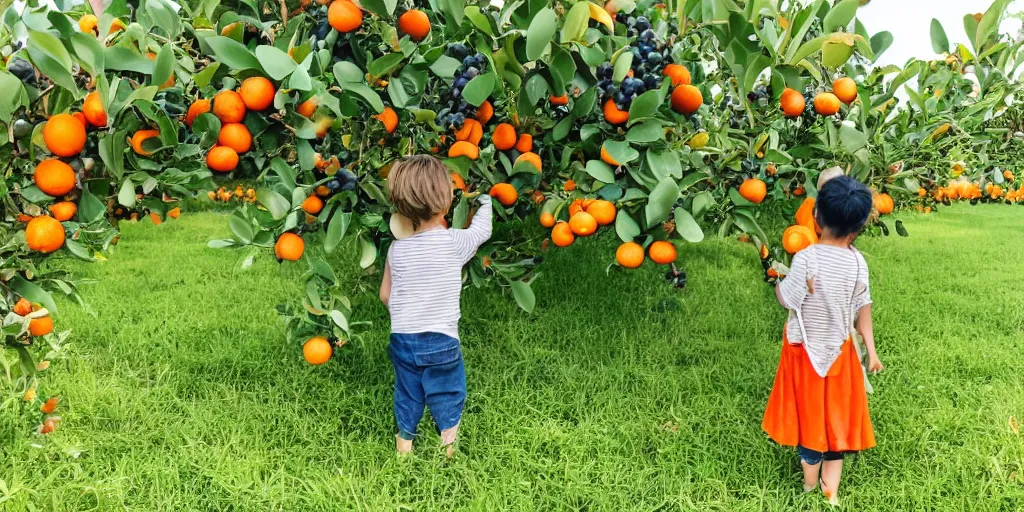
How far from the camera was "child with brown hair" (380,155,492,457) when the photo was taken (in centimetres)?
196

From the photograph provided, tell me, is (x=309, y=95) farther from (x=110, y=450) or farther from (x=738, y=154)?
(x=110, y=450)

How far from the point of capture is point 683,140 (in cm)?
169

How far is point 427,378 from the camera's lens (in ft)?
6.96

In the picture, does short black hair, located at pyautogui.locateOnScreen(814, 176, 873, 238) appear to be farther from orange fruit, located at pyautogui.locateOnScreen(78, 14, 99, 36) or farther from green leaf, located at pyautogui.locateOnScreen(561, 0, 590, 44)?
orange fruit, located at pyautogui.locateOnScreen(78, 14, 99, 36)

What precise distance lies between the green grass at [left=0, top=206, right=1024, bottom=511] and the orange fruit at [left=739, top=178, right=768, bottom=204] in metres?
0.95

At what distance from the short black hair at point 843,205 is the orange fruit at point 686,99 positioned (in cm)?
47

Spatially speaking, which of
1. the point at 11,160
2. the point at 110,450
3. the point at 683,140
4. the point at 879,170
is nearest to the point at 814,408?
the point at 879,170

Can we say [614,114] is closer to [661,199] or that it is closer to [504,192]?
[661,199]

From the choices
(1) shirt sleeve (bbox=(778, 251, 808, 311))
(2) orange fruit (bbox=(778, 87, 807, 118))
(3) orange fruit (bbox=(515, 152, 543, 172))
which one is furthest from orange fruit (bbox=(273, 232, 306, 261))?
(1) shirt sleeve (bbox=(778, 251, 808, 311))

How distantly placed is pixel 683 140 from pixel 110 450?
2.14m

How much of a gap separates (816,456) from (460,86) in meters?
1.51

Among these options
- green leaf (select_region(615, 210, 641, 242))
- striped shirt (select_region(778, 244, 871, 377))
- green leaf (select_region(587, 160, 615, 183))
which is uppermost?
green leaf (select_region(587, 160, 615, 183))

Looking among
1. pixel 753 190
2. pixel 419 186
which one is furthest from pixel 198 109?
pixel 753 190

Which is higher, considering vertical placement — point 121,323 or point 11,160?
point 11,160
